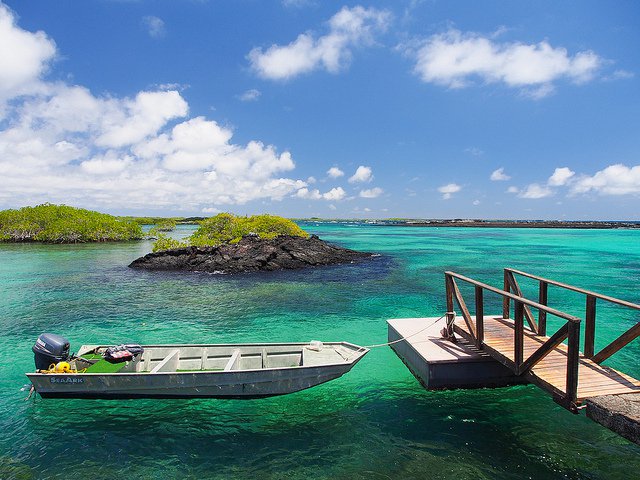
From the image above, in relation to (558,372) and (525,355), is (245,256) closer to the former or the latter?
(525,355)

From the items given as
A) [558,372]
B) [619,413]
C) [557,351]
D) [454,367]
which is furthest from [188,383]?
[557,351]

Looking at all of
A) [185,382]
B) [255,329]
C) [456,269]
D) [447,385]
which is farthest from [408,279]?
[185,382]

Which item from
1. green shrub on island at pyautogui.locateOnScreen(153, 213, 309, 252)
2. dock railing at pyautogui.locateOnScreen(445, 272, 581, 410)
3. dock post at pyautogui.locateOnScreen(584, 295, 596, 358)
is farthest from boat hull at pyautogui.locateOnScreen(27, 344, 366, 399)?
green shrub on island at pyautogui.locateOnScreen(153, 213, 309, 252)

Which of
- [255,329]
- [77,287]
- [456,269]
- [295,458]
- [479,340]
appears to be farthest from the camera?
[456,269]

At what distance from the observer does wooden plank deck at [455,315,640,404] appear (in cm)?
705

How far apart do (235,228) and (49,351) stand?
1683 inches

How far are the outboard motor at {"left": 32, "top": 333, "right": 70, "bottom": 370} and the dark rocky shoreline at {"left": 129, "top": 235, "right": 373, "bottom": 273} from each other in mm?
23450

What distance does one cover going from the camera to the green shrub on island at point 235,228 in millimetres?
50250

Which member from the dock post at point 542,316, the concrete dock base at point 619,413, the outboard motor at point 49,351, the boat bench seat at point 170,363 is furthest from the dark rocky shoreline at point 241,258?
the concrete dock base at point 619,413

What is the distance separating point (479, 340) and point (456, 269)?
30.7 metres

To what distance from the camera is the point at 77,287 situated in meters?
26.8

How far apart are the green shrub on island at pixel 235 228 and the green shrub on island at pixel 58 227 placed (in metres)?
27.0

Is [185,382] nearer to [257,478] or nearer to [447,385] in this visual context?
[257,478]

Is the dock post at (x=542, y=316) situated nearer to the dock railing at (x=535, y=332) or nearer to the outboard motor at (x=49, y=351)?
the dock railing at (x=535, y=332)
